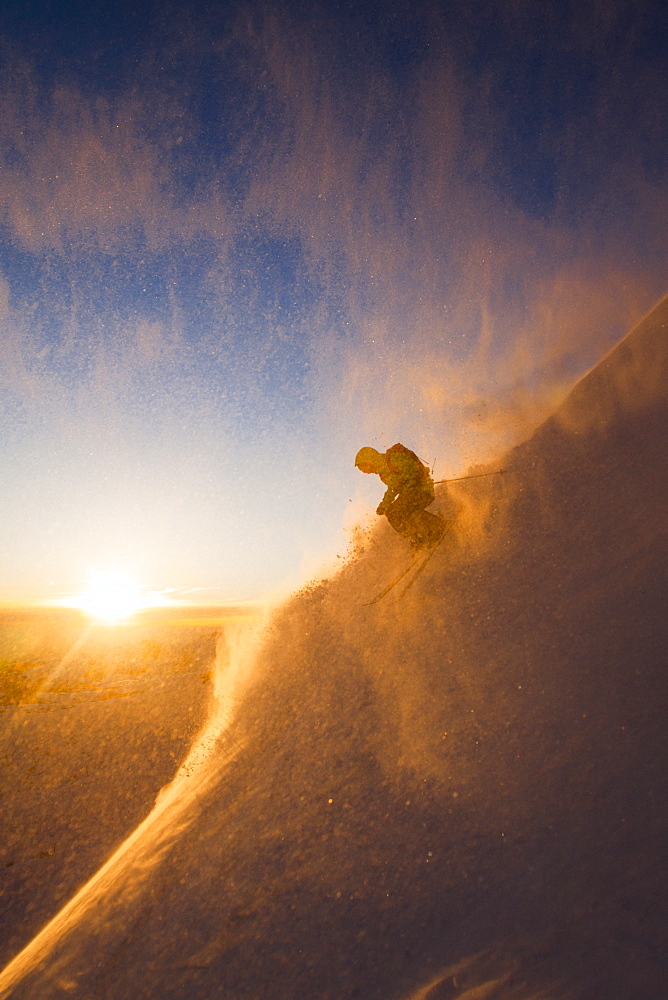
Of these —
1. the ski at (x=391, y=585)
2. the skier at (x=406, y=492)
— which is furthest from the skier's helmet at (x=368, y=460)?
the ski at (x=391, y=585)

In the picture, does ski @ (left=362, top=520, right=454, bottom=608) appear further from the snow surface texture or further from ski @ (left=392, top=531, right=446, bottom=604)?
the snow surface texture

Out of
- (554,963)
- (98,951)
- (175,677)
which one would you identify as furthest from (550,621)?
(175,677)

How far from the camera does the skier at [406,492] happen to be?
1230 centimetres

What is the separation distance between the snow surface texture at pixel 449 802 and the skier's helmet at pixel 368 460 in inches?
115

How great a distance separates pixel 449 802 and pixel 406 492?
7.58 meters

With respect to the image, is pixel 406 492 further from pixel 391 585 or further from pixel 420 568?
pixel 391 585

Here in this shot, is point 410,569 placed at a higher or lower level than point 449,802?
higher

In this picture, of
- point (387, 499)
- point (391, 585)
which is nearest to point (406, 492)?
point (387, 499)

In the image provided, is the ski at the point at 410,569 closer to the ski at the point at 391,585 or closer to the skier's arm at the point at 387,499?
the ski at the point at 391,585

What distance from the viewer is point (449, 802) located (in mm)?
6055

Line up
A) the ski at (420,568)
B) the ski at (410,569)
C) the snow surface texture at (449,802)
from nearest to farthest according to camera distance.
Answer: the snow surface texture at (449,802) → the ski at (420,568) → the ski at (410,569)

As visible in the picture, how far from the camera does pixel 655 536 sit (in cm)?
891

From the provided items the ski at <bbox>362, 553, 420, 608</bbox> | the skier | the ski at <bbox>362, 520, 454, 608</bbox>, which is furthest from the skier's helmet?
the ski at <bbox>362, 553, 420, 608</bbox>

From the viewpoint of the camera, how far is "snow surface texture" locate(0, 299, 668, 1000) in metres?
4.32
